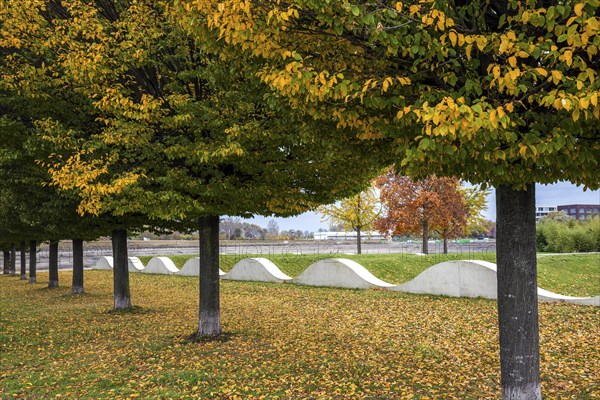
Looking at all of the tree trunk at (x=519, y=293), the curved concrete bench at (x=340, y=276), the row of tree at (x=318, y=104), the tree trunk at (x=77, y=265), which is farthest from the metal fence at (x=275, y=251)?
the tree trunk at (x=519, y=293)

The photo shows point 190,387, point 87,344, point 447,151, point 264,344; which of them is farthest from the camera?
point 87,344

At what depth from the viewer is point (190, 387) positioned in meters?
6.55

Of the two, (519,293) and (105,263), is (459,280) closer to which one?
(519,293)

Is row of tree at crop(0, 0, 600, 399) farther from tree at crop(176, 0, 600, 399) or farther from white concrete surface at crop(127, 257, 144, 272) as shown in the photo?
white concrete surface at crop(127, 257, 144, 272)

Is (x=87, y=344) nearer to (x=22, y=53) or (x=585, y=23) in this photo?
(x=22, y=53)

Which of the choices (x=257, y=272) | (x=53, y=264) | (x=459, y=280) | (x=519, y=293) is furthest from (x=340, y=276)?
(x=53, y=264)

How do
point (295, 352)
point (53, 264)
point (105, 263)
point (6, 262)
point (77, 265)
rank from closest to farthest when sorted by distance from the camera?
point (295, 352) → point (77, 265) → point (53, 264) → point (105, 263) → point (6, 262)

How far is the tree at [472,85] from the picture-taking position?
3312 mm

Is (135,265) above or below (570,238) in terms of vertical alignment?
below

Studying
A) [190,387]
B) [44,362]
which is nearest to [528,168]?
[190,387]

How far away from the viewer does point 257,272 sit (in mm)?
21875

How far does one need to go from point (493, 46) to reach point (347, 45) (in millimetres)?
1251

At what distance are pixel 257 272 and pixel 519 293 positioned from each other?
708 inches

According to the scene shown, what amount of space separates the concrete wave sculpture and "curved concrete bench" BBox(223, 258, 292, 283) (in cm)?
686
